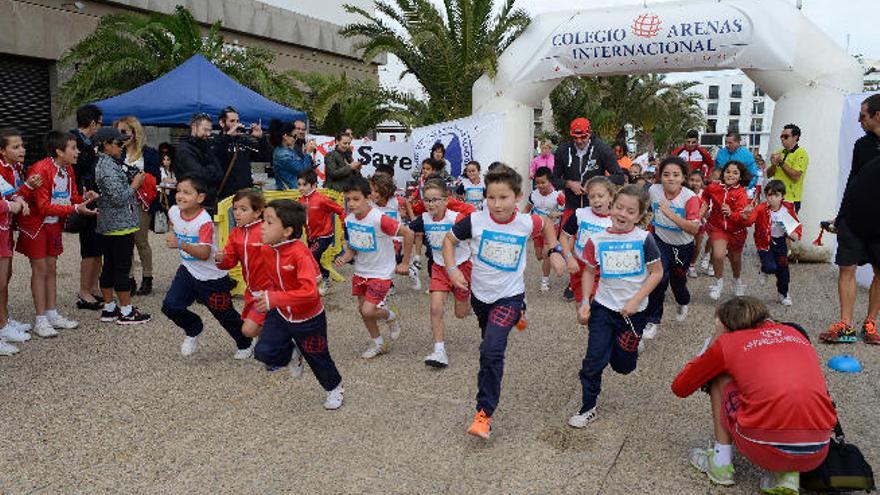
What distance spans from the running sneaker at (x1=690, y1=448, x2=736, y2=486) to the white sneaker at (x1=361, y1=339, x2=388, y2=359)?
273cm

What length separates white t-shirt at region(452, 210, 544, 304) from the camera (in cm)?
404

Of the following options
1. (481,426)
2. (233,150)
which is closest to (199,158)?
(233,150)

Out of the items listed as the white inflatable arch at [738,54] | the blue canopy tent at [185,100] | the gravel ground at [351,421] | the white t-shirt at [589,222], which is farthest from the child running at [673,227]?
the blue canopy tent at [185,100]

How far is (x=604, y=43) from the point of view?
1038 centimetres

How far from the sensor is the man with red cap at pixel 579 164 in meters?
7.57

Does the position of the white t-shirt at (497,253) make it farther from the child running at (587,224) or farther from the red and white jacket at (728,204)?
the red and white jacket at (728,204)

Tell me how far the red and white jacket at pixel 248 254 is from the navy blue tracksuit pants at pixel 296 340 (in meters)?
0.47

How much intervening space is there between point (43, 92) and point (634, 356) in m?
17.6

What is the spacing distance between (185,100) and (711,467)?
8.59 m

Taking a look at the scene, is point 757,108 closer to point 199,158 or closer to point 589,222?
point 589,222

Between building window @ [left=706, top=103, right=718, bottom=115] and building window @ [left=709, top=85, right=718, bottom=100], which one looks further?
building window @ [left=706, top=103, right=718, bottom=115]

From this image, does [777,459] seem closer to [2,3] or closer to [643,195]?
[643,195]

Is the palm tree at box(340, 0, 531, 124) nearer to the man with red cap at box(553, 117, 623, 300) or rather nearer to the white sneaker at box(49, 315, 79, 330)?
the man with red cap at box(553, 117, 623, 300)

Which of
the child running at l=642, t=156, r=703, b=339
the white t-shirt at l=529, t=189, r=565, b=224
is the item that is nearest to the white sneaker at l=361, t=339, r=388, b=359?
the child running at l=642, t=156, r=703, b=339
